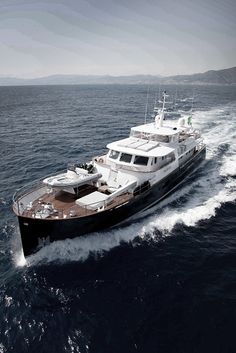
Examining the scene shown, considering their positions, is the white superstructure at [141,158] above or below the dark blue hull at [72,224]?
above

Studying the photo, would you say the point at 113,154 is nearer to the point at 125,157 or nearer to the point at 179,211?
the point at 125,157

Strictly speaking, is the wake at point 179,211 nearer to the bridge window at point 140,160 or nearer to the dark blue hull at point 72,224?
the dark blue hull at point 72,224

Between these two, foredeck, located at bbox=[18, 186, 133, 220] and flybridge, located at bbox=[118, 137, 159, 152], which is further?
flybridge, located at bbox=[118, 137, 159, 152]

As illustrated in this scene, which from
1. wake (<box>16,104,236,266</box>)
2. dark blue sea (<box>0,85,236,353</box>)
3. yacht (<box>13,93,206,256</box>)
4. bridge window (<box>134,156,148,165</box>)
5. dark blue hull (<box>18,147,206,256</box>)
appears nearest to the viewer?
dark blue sea (<box>0,85,236,353</box>)

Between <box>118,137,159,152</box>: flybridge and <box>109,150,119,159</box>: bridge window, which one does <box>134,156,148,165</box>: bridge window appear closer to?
<box>118,137,159,152</box>: flybridge

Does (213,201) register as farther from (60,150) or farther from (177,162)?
(60,150)

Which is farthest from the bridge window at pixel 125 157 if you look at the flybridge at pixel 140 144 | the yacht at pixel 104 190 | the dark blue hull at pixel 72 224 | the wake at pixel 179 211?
the wake at pixel 179 211

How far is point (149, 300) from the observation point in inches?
593

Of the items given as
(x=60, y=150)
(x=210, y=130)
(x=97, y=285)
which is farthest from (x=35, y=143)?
(x=97, y=285)

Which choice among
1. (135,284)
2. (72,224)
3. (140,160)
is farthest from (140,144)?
(135,284)

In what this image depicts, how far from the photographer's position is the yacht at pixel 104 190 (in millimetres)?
18062

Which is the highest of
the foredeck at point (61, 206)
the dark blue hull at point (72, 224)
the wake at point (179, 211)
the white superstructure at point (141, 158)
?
the white superstructure at point (141, 158)

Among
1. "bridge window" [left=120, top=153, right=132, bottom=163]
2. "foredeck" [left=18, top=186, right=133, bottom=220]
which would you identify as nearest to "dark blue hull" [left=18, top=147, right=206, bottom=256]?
"foredeck" [left=18, top=186, right=133, bottom=220]

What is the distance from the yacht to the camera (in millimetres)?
18062
